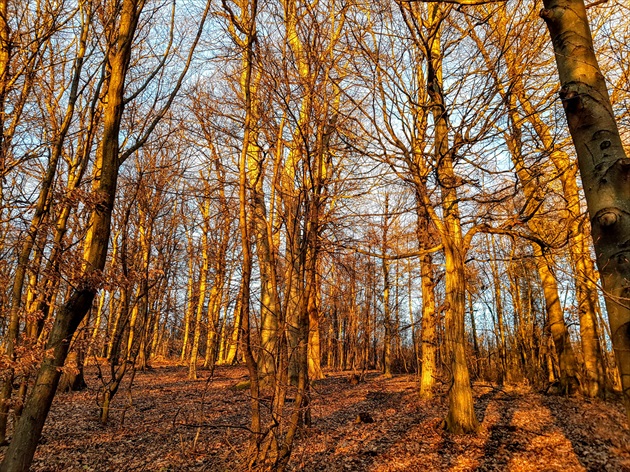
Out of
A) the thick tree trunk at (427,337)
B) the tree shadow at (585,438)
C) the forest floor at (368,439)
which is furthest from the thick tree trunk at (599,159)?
the thick tree trunk at (427,337)

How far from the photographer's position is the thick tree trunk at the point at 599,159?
165 cm

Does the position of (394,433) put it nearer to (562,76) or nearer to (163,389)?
(562,76)

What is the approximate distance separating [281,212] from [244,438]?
185 inches

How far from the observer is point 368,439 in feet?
20.2

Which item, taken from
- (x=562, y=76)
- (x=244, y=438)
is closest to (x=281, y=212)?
(x=562, y=76)

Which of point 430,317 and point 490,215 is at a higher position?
point 490,215

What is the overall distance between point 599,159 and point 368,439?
5.70 m

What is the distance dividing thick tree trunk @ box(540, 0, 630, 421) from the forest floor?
2.56m

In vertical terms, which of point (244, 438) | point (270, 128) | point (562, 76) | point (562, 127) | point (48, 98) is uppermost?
point (48, 98)

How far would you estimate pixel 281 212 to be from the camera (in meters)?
3.41

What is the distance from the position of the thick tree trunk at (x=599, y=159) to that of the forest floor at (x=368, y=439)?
2564 millimetres

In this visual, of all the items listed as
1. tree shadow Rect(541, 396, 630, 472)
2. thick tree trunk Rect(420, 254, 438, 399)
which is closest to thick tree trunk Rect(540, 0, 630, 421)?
tree shadow Rect(541, 396, 630, 472)

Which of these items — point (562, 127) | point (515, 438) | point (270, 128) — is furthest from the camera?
point (515, 438)

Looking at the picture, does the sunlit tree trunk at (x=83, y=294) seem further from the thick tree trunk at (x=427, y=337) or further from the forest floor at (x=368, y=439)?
the thick tree trunk at (x=427, y=337)
